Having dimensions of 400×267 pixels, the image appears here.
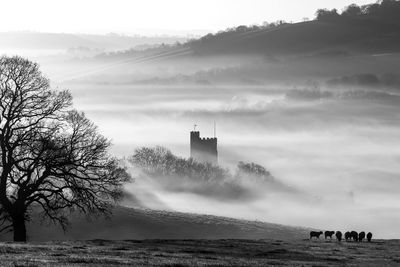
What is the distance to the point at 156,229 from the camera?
10025 centimetres

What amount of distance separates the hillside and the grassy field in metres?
27.3

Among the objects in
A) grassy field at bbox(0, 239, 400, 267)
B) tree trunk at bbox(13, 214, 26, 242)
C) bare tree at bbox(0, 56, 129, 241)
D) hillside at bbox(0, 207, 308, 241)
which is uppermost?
bare tree at bbox(0, 56, 129, 241)

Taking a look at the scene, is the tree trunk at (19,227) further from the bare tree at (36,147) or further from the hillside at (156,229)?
the hillside at (156,229)

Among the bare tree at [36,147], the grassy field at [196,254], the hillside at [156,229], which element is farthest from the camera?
the hillside at [156,229]

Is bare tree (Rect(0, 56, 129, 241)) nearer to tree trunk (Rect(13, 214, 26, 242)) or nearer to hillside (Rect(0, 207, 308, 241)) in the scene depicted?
tree trunk (Rect(13, 214, 26, 242))

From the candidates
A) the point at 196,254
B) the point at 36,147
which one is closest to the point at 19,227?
the point at 36,147

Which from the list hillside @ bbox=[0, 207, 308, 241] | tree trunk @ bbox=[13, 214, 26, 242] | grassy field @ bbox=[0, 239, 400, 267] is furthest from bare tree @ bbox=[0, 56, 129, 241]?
hillside @ bbox=[0, 207, 308, 241]

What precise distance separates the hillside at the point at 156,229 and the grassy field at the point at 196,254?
89.5 ft

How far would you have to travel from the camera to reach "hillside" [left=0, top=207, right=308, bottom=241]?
307 feet

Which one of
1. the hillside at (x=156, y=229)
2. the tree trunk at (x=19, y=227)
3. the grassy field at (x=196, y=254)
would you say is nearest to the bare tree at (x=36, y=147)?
the tree trunk at (x=19, y=227)

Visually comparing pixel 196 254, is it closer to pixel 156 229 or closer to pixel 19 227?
pixel 19 227

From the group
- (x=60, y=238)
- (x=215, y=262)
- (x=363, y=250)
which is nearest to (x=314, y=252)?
(x=363, y=250)

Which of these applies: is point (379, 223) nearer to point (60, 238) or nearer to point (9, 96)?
point (60, 238)

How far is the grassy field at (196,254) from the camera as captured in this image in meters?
48.1
